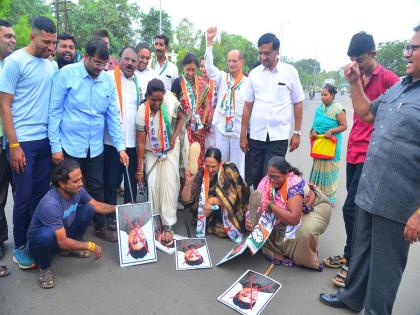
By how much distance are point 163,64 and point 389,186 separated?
11.5ft

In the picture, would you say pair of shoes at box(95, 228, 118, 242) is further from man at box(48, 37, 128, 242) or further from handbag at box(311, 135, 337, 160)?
handbag at box(311, 135, 337, 160)

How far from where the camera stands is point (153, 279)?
105 inches

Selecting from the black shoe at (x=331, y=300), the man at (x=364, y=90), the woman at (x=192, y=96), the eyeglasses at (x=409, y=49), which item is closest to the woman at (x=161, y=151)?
the woman at (x=192, y=96)

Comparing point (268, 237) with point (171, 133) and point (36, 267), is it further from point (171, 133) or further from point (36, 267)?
point (36, 267)

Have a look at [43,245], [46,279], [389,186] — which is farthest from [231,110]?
[46,279]

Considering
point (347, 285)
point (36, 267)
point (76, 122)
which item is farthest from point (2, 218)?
point (347, 285)

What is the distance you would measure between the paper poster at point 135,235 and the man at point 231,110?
159cm

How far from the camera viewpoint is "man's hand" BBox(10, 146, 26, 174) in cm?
252

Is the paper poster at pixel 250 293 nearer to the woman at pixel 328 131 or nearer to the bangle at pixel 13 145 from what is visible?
the bangle at pixel 13 145

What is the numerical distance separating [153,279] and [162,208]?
918 millimetres

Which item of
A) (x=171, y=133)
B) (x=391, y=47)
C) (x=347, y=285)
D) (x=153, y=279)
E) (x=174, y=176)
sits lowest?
(x=153, y=279)

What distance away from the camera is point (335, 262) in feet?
9.67

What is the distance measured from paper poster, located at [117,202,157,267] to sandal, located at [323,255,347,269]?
62.6 inches

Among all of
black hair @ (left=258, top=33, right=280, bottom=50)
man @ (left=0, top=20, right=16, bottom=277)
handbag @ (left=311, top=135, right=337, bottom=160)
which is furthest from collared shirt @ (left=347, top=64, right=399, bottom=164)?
man @ (left=0, top=20, right=16, bottom=277)
